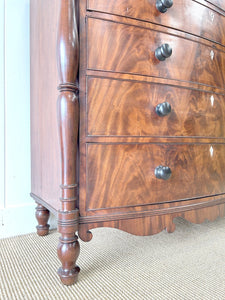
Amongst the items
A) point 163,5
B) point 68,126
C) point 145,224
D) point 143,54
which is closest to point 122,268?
point 145,224

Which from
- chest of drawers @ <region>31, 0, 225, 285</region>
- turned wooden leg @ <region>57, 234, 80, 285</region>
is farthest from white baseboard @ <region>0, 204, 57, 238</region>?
turned wooden leg @ <region>57, 234, 80, 285</region>

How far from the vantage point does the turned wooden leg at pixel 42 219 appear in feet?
3.11

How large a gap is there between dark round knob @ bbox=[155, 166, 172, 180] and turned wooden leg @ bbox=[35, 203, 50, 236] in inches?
18.0

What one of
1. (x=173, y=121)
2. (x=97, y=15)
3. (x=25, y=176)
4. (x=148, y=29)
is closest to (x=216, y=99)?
(x=173, y=121)

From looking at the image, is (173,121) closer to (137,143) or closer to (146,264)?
(137,143)

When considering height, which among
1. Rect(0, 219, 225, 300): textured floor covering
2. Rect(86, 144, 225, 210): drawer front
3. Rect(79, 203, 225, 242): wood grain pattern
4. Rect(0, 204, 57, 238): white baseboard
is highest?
Rect(86, 144, 225, 210): drawer front

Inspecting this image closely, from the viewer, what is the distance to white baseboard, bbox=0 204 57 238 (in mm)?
958

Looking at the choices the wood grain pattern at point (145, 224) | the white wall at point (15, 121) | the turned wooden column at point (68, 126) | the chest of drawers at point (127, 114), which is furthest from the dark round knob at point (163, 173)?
the white wall at point (15, 121)

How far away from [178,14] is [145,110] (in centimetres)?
32

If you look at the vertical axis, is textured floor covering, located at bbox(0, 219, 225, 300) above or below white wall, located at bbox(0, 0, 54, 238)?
below

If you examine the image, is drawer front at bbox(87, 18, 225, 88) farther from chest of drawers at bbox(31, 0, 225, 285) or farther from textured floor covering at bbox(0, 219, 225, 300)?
textured floor covering at bbox(0, 219, 225, 300)

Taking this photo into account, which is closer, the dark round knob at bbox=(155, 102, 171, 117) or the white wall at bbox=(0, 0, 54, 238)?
the dark round knob at bbox=(155, 102, 171, 117)

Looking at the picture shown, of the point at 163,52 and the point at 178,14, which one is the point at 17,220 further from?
the point at 178,14

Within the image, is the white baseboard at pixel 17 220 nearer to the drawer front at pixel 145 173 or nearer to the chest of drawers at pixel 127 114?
the chest of drawers at pixel 127 114
